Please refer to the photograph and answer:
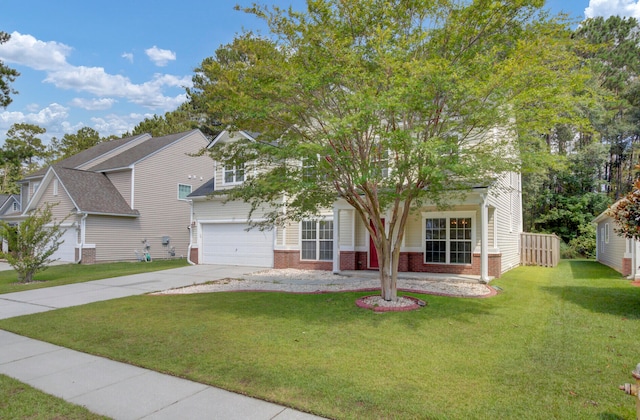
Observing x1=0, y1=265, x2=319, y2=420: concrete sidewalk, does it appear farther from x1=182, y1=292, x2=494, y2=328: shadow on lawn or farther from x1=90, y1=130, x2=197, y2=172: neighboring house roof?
x1=90, y1=130, x2=197, y2=172: neighboring house roof

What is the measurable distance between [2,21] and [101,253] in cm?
1095

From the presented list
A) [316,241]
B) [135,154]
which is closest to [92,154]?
[135,154]

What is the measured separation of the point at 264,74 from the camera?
727cm

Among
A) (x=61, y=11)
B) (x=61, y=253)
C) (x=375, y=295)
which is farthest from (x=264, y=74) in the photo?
(x=61, y=253)

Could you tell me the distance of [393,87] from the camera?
22.4 ft

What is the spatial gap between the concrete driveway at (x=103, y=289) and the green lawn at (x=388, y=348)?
1.14 m

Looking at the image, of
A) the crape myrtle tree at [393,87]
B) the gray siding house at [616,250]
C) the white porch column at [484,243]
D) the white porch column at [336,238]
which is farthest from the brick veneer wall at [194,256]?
the gray siding house at [616,250]

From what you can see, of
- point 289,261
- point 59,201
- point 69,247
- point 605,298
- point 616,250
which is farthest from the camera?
point 59,201

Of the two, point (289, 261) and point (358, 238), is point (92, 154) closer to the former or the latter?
point (289, 261)

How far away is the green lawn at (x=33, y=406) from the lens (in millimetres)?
3598

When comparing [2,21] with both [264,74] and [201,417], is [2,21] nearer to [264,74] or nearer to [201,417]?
[264,74]

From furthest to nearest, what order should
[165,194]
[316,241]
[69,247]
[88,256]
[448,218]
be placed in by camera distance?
1. [165,194]
2. [69,247]
3. [88,256]
4. [316,241]
5. [448,218]

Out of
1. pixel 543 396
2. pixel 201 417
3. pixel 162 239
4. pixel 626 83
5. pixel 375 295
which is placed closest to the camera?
pixel 201 417

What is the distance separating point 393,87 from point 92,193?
1935cm
